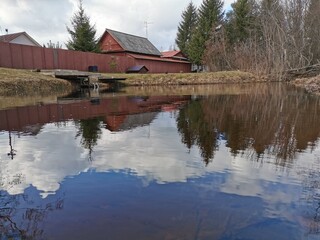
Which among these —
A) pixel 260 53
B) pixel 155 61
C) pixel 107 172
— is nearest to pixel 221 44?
pixel 260 53

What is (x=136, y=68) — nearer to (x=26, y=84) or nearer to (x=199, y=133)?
(x=26, y=84)

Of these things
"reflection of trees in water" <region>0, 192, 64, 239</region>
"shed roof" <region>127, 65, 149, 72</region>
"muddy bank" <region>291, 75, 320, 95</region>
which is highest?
"shed roof" <region>127, 65, 149, 72</region>

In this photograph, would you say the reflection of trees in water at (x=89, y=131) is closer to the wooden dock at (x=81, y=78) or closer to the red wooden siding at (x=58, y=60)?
the wooden dock at (x=81, y=78)

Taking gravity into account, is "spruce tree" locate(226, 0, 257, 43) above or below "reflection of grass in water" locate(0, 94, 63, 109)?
above

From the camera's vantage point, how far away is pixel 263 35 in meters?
38.9

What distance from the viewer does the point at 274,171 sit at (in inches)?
149

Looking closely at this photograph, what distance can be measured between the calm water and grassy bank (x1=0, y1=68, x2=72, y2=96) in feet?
41.7

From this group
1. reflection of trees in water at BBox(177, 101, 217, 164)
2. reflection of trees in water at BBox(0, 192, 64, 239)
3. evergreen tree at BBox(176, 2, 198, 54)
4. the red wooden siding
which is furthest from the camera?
evergreen tree at BBox(176, 2, 198, 54)

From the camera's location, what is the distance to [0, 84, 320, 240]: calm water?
2.45m

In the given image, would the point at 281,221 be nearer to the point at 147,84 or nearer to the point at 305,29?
the point at 147,84

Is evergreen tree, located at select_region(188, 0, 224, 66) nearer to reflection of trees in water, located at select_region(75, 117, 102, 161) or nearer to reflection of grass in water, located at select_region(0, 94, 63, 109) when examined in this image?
reflection of grass in water, located at select_region(0, 94, 63, 109)

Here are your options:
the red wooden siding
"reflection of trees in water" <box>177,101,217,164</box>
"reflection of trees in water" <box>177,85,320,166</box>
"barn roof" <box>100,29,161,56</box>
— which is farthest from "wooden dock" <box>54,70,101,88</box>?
"reflection of trees in water" <box>177,101,217,164</box>

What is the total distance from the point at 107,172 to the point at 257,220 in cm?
208

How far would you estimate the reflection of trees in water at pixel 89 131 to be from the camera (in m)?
5.34
